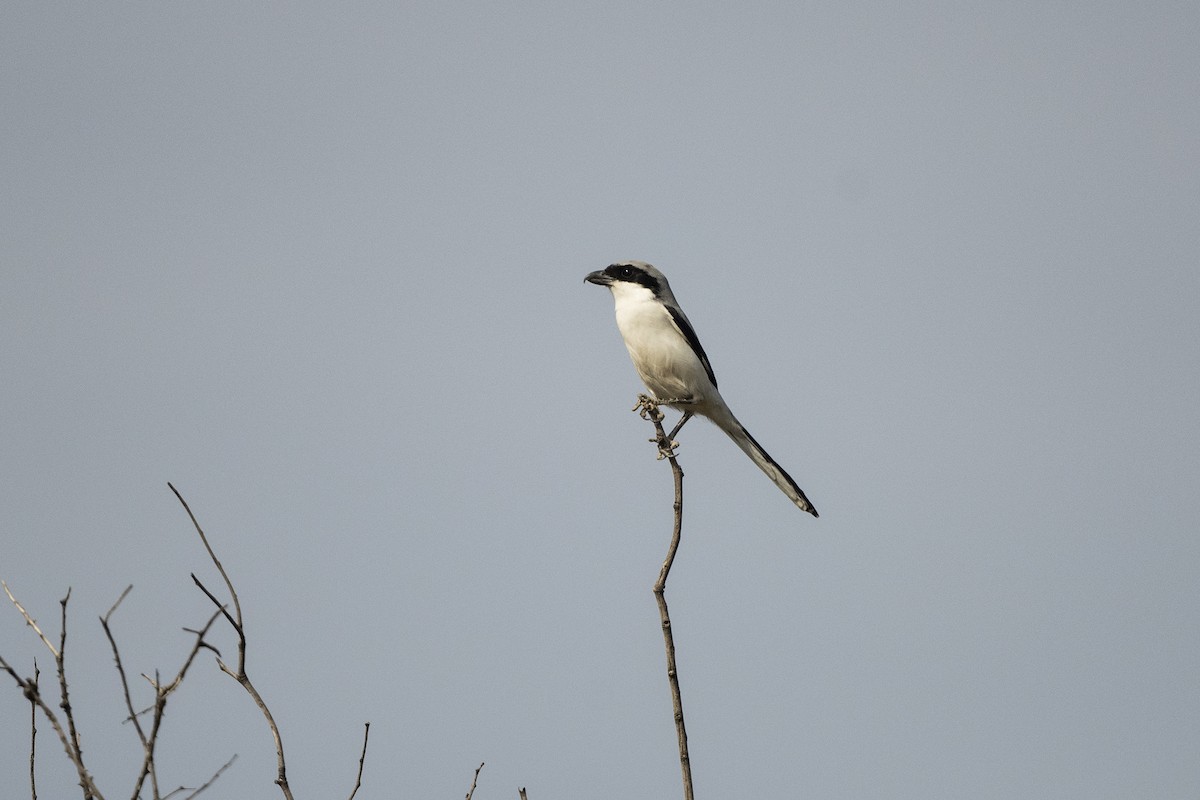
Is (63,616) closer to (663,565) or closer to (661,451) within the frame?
(663,565)

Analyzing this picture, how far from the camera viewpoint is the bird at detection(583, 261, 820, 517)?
761cm

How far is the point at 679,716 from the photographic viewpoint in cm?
315

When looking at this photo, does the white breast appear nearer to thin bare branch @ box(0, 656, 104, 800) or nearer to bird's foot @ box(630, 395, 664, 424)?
bird's foot @ box(630, 395, 664, 424)

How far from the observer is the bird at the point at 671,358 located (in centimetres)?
761

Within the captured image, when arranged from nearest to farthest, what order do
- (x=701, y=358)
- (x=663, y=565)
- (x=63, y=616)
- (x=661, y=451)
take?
1. (x=63, y=616)
2. (x=663, y=565)
3. (x=661, y=451)
4. (x=701, y=358)

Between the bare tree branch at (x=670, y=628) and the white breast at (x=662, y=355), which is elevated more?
the white breast at (x=662, y=355)

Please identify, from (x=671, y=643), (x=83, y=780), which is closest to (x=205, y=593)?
(x=83, y=780)

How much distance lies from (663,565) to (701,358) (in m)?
4.49

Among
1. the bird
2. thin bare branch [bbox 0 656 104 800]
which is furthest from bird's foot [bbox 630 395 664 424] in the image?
thin bare branch [bbox 0 656 104 800]

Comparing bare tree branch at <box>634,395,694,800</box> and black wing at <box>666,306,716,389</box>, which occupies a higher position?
black wing at <box>666,306,716,389</box>

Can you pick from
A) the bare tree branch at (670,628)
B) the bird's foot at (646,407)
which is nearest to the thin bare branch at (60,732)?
the bare tree branch at (670,628)

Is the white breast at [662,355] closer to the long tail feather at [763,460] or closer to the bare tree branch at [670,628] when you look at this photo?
the long tail feather at [763,460]

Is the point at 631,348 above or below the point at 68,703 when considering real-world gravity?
above

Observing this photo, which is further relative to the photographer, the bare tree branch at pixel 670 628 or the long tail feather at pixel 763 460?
the long tail feather at pixel 763 460
